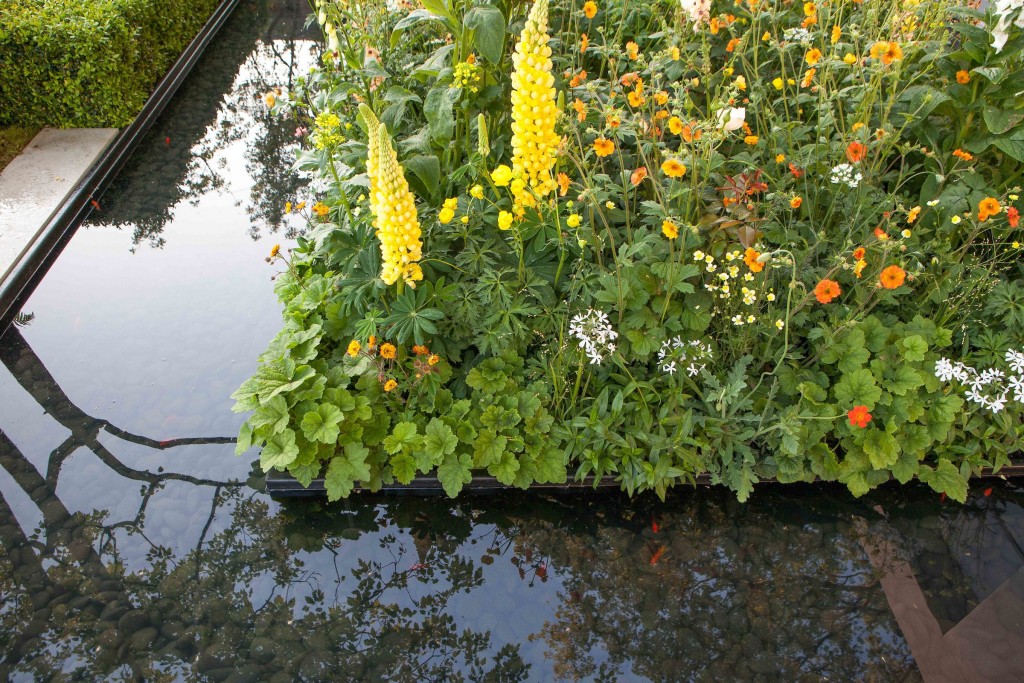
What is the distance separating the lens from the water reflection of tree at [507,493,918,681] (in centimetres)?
233

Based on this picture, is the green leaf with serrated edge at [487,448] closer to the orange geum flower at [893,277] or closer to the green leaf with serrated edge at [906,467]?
the orange geum flower at [893,277]

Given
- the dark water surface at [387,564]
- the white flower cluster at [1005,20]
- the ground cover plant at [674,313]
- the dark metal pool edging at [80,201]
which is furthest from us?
the dark metal pool edging at [80,201]

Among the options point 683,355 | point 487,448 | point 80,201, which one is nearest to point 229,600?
point 487,448

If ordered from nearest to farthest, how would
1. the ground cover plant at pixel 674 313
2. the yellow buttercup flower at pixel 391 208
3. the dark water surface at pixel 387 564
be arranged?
the yellow buttercup flower at pixel 391 208 < the dark water surface at pixel 387 564 < the ground cover plant at pixel 674 313

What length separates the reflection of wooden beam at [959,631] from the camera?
232 cm

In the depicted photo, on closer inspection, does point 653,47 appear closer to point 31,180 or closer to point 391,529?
point 391,529

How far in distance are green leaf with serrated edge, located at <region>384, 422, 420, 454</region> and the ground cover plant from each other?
0.03 ft

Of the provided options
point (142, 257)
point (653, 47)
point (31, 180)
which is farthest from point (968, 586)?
point (31, 180)

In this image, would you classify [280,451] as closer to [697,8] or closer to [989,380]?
[697,8]

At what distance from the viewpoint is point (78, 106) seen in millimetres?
4574

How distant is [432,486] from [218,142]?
10.8 ft

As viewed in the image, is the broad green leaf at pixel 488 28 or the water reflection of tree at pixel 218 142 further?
the water reflection of tree at pixel 218 142

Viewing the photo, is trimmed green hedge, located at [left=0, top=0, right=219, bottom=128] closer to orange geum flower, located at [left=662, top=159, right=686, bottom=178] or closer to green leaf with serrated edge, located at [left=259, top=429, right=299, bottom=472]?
green leaf with serrated edge, located at [left=259, top=429, right=299, bottom=472]

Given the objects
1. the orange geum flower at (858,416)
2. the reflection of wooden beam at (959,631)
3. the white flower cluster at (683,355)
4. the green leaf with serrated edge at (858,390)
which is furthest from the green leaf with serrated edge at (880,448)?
the white flower cluster at (683,355)
